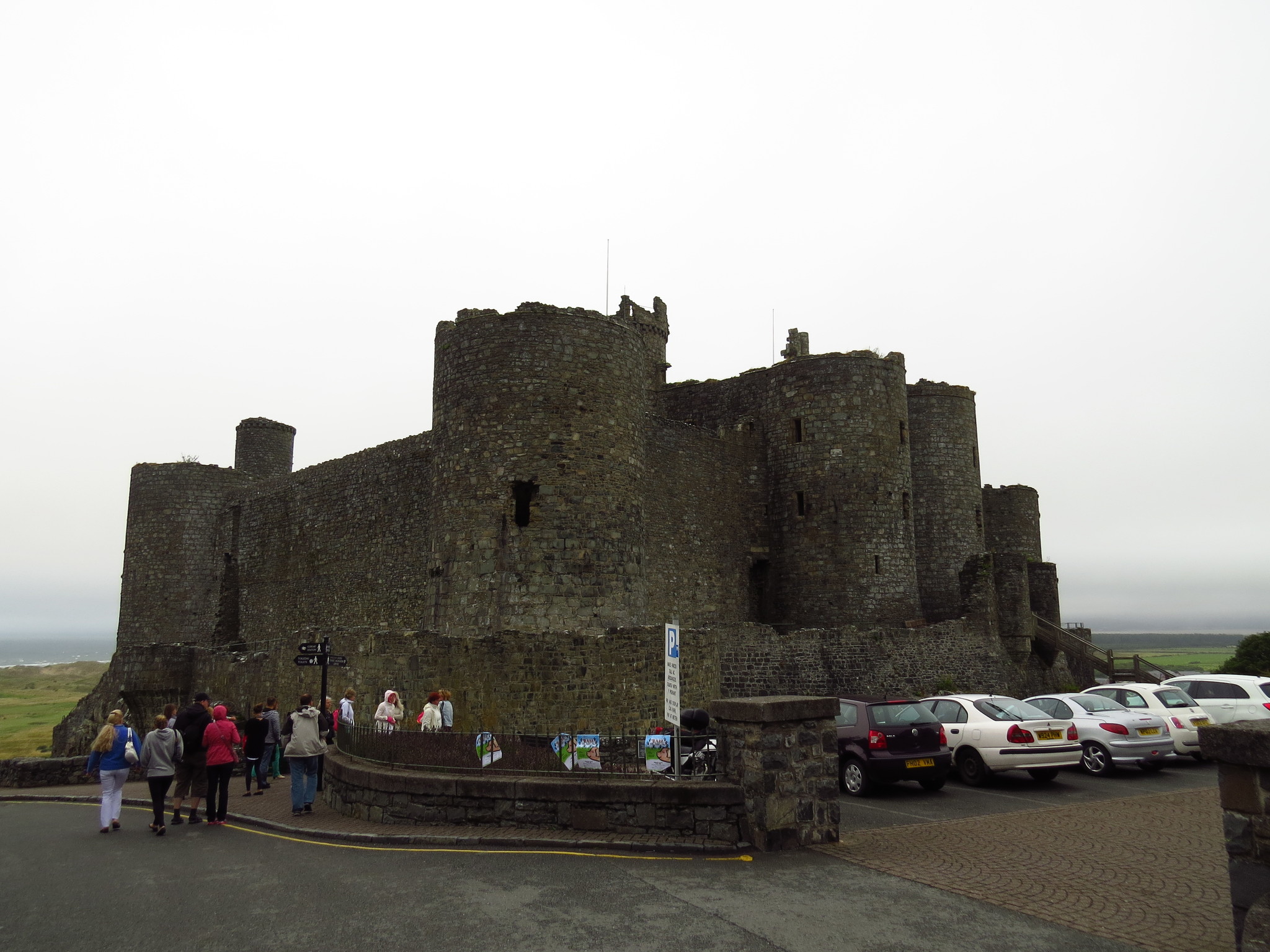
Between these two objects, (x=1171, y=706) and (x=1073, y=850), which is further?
(x=1171, y=706)

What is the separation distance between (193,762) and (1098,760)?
13.7m

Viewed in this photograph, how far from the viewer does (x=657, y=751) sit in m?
9.85

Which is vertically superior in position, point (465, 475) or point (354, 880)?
point (465, 475)

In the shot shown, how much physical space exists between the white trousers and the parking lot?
8.60m

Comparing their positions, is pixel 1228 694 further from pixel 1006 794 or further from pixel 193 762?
pixel 193 762

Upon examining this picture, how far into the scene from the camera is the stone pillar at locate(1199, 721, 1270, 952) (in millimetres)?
5340

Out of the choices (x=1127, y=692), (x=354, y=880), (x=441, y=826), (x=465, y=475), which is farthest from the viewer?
(x=465, y=475)

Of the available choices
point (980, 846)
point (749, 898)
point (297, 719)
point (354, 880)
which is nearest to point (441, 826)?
point (354, 880)

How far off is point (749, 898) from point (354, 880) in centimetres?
352

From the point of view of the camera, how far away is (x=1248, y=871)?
541 cm

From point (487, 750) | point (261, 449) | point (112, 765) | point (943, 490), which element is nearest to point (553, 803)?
point (487, 750)

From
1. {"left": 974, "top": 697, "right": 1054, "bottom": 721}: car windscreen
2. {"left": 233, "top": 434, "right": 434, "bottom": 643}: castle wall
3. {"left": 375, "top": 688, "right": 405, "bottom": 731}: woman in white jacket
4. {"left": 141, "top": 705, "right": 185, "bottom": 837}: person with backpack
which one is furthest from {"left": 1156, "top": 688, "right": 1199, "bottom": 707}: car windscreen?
{"left": 141, "top": 705, "right": 185, "bottom": 837}: person with backpack

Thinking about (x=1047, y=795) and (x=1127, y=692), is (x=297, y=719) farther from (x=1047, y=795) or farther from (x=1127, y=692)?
(x=1127, y=692)

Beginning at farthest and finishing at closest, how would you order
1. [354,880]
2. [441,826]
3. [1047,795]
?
[1047,795], [441,826], [354,880]
